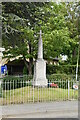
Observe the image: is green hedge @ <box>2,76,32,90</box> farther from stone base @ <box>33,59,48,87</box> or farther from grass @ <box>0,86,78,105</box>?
grass @ <box>0,86,78,105</box>

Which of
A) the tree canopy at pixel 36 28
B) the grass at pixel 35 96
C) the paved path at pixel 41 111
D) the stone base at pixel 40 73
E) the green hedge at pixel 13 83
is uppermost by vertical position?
the tree canopy at pixel 36 28

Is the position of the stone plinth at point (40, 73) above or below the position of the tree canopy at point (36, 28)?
below

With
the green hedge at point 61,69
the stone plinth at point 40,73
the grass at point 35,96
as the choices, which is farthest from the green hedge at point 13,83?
the green hedge at point 61,69

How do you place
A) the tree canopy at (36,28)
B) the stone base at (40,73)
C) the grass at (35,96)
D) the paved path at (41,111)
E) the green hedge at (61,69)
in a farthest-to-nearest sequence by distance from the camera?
the green hedge at (61,69) < the stone base at (40,73) < the tree canopy at (36,28) < the grass at (35,96) < the paved path at (41,111)

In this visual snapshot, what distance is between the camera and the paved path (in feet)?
25.9

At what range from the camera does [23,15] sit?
1311 centimetres

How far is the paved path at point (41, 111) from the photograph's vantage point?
7.89 metres

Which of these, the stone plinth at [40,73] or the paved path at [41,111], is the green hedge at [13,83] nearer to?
the stone plinth at [40,73]

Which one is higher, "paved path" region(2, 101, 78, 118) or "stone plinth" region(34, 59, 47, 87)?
"stone plinth" region(34, 59, 47, 87)

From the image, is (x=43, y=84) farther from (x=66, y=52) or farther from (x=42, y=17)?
(x=66, y=52)

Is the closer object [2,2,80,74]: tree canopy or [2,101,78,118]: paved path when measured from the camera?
[2,101,78,118]: paved path

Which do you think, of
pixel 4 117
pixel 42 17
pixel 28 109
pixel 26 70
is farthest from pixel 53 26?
pixel 4 117

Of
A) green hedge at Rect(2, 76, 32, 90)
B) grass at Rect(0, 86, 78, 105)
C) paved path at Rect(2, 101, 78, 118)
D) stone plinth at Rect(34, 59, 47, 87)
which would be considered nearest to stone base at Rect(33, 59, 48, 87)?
stone plinth at Rect(34, 59, 47, 87)

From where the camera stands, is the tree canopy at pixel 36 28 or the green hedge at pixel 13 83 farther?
the green hedge at pixel 13 83
